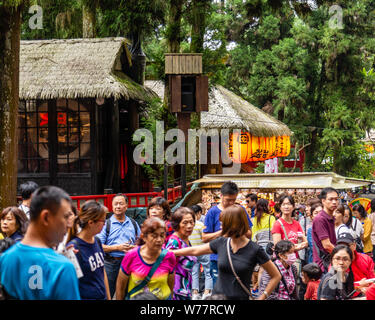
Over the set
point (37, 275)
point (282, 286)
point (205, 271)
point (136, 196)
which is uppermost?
point (37, 275)

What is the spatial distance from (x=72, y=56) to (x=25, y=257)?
15.1 meters

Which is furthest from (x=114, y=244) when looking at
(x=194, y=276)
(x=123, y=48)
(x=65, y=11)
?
(x=65, y=11)

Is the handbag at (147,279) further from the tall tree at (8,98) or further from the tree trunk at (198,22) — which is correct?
the tree trunk at (198,22)

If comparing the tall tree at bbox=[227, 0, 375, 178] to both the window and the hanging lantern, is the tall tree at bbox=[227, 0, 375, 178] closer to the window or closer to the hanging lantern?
the hanging lantern

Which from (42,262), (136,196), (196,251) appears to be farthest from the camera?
(136,196)

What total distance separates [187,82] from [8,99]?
162 inches

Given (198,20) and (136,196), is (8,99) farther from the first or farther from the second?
(198,20)

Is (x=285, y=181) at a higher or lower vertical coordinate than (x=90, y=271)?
higher

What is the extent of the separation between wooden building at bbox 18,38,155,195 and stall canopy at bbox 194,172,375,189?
4892 millimetres

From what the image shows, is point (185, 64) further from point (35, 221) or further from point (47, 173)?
point (35, 221)

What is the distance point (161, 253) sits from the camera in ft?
15.6

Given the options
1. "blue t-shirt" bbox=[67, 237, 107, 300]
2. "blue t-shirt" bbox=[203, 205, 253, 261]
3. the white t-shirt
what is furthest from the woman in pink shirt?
"blue t-shirt" bbox=[67, 237, 107, 300]

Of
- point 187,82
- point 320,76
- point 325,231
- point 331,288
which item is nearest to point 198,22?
point 187,82

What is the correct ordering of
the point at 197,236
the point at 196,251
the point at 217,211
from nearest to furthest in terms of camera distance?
1. the point at 196,251
2. the point at 217,211
3. the point at 197,236
